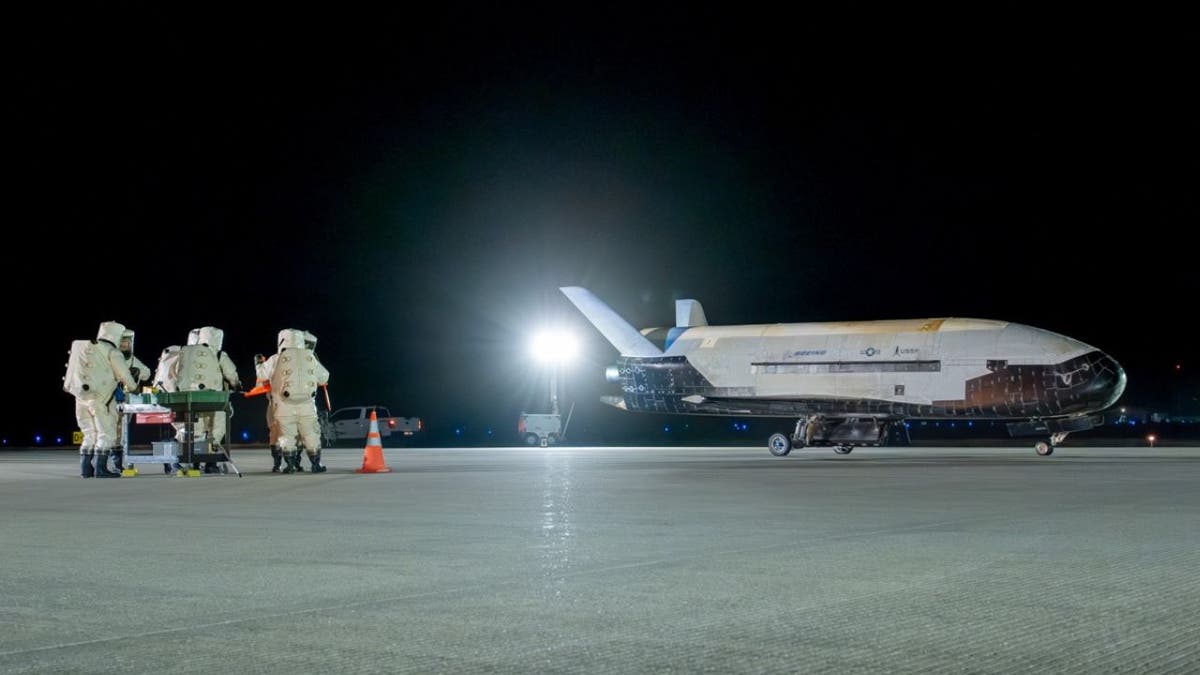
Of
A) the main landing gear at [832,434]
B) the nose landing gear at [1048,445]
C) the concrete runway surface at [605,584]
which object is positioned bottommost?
the concrete runway surface at [605,584]

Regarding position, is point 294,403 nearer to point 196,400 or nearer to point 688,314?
point 196,400

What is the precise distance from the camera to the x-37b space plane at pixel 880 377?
32.2 m

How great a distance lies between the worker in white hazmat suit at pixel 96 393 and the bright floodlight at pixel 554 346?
22804mm

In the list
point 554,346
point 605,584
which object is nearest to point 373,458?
point 605,584

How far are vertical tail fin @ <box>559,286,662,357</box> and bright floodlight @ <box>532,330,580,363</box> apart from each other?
3.35m

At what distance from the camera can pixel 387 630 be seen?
5.63 meters

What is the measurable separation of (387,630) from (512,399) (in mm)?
84851

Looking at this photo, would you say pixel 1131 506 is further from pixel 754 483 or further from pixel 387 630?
pixel 387 630

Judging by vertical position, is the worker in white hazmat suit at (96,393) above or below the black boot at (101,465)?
above

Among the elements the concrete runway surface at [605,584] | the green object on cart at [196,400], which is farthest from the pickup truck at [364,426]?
the concrete runway surface at [605,584]

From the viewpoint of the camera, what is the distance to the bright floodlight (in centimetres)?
4347

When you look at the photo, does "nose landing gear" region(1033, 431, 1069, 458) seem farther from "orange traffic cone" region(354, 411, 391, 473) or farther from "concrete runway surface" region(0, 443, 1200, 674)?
"orange traffic cone" region(354, 411, 391, 473)

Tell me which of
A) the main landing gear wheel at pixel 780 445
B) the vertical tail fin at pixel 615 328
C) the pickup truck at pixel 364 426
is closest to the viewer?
the main landing gear wheel at pixel 780 445

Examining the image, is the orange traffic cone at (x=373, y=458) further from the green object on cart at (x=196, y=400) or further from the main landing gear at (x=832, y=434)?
the main landing gear at (x=832, y=434)
